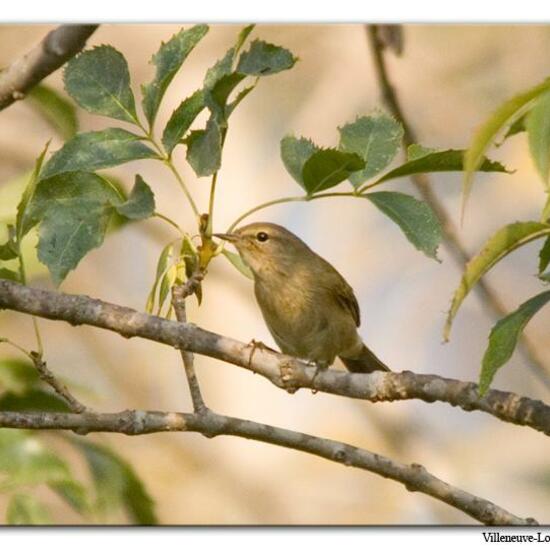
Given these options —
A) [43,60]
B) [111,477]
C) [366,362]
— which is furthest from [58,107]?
[366,362]

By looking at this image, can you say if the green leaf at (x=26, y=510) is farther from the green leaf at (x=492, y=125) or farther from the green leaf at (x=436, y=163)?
the green leaf at (x=492, y=125)

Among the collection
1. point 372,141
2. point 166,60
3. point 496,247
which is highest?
point 166,60

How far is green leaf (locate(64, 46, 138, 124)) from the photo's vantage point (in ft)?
5.72

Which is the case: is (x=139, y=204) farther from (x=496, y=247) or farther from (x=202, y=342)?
(x=496, y=247)

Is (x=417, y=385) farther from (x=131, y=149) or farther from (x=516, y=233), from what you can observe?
A: (x=131, y=149)

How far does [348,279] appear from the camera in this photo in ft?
8.94

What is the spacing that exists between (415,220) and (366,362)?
3.66ft

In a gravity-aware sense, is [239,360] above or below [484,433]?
below

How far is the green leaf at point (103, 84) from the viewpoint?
5.72ft

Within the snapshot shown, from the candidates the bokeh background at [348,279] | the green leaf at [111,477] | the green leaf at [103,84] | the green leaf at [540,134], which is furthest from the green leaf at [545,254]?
the bokeh background at [348,279]
